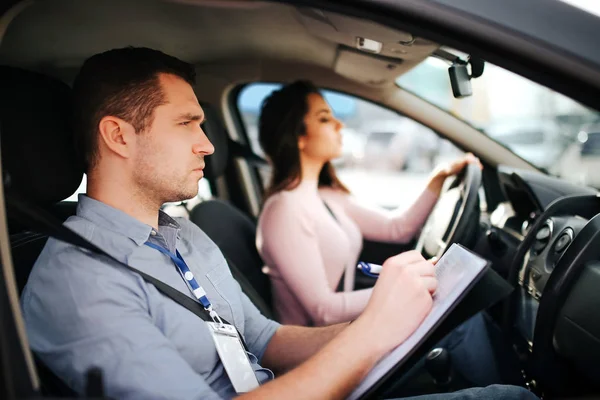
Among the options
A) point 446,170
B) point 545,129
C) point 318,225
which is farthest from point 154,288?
point 545,129

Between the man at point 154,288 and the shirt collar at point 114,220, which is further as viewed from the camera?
the shirt collar at point 114,220

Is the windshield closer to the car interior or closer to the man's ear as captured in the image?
the car interior

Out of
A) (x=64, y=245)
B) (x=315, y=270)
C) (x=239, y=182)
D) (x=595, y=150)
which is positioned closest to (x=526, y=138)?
(x=595, y=150)

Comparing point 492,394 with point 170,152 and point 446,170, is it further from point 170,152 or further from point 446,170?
point 446,170

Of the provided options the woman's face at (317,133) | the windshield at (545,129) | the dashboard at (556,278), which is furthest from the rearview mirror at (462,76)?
the windshield at (545,129)

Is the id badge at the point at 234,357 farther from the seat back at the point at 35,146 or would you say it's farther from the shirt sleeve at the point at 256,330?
the seat back at the point at 35,146

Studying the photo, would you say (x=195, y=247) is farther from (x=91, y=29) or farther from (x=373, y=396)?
(x=91, y=29)

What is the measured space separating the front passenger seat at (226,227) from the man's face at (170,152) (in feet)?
2.37

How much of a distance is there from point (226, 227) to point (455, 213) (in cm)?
88

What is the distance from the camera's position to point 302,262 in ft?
7.08

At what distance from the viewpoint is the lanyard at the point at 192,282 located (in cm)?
129

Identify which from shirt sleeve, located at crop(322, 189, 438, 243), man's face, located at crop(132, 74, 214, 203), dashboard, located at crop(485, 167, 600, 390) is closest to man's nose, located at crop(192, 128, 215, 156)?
man's face, located at crop(132, 74, 214, 203)

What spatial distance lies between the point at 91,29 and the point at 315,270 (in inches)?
43.6

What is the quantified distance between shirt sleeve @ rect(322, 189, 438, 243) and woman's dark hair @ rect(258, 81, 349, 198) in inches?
10.3
